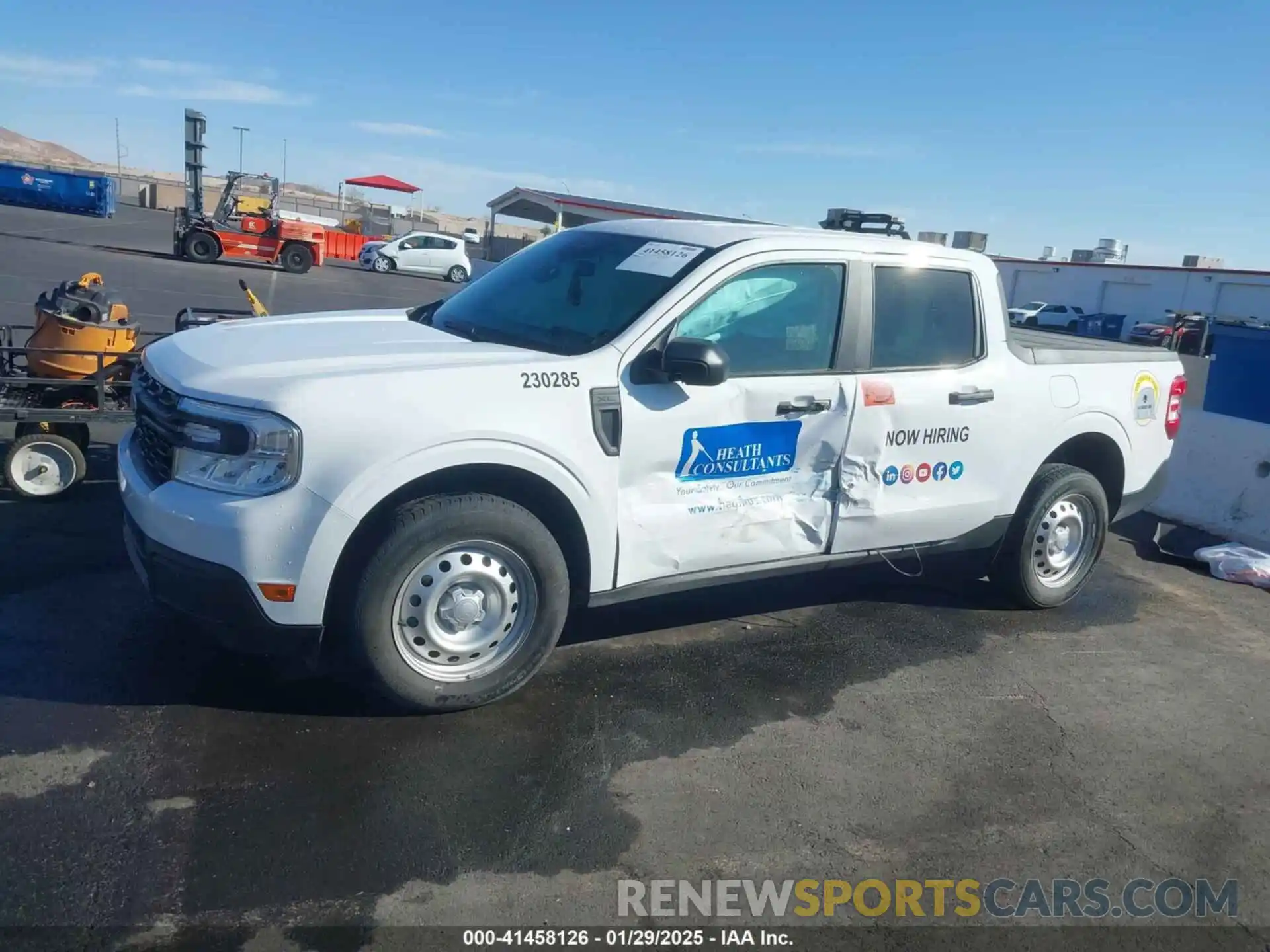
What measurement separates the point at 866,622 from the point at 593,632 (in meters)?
1.57

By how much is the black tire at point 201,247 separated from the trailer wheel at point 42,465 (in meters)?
24.9

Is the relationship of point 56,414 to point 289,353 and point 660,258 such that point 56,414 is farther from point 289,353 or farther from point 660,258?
point 660,258

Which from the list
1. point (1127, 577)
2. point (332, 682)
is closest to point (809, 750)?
point (332, 682)

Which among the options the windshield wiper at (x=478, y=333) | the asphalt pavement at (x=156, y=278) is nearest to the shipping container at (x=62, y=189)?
the asphalt pavement at (x=156, y=278)

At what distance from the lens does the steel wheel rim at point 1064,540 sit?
231 inches

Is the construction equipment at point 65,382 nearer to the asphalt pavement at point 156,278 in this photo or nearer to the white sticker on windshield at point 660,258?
the white sticker on windshield at point 660,258

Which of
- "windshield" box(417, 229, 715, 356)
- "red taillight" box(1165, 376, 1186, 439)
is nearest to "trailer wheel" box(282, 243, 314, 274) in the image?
"windshield" box(417, 229, 715, 356)

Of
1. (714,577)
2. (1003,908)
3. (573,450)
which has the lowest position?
(1003,908)

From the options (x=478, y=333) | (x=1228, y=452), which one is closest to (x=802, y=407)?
(x=478, y=333)

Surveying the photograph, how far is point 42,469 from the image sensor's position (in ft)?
20.6

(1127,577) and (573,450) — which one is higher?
(573,450)

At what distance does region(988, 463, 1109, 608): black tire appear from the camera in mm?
5723

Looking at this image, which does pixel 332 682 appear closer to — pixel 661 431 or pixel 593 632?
pixel 593 632

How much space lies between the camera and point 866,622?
222 inches
